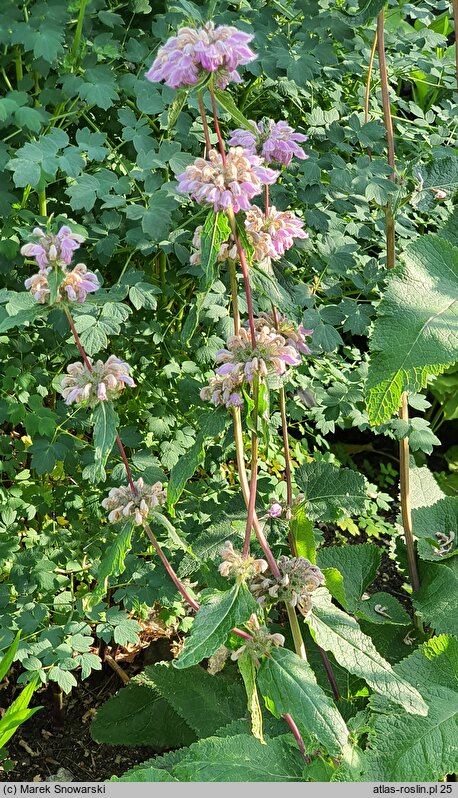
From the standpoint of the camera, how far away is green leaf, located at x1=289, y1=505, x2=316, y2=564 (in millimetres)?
1411

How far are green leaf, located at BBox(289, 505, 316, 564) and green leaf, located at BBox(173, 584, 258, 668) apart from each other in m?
0.33

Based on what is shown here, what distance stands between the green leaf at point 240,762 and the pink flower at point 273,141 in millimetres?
840

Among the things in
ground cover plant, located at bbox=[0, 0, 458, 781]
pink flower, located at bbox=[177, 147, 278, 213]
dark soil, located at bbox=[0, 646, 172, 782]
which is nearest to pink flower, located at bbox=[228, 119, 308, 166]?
ground cover plant, located at bbox=[0, 0, 458, 781]

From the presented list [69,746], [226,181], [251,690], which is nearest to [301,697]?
[251,690]

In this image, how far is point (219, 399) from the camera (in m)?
1.14

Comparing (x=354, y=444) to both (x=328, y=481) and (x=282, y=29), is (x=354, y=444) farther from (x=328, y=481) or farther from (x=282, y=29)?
(x=282, y=29)

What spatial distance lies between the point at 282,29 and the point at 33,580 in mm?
1124

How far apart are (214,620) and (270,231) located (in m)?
0.50

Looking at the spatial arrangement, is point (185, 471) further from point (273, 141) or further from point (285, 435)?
point (273, 141)

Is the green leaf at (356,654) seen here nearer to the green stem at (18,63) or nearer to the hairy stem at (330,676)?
the hairy stem at (330,676)

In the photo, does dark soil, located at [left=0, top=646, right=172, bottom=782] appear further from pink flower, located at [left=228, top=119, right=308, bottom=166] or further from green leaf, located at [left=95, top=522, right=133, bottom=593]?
pink flower, located at [left=228, top=119, right=308, bottom=166]

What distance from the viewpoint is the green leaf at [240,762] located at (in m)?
1.25

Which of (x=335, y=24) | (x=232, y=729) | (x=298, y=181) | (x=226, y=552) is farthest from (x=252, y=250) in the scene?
(x=232, y=729)

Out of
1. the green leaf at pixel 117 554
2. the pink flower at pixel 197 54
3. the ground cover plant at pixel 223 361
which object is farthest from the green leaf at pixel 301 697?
the pink flower at pixel 197 54
